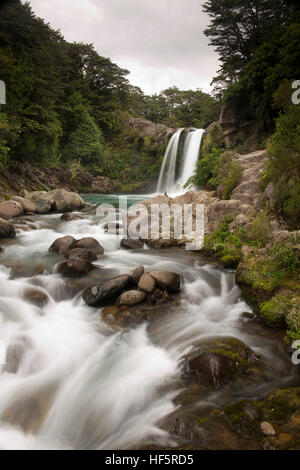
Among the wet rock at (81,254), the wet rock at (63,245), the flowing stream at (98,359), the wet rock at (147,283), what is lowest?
the flowing stream at (98,359)

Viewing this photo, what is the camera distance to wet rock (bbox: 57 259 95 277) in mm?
7426

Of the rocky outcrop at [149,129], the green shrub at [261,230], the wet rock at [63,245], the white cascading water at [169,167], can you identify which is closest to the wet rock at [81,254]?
the wet rock at [63,245]

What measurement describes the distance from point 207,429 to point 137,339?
7.36ft

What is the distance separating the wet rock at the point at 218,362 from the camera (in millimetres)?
4184

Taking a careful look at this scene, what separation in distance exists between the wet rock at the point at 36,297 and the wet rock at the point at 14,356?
1.35m

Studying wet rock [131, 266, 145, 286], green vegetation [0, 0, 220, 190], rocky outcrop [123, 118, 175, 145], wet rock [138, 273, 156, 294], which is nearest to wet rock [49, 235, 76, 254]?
wet rock [131, 266, 145, 286]

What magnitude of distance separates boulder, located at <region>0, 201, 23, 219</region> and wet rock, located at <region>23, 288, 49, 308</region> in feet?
23.8

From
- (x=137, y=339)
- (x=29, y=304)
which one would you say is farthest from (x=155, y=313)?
(x=29, y=304)

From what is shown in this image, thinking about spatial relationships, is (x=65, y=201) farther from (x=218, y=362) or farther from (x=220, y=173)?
(x=218, y=362)

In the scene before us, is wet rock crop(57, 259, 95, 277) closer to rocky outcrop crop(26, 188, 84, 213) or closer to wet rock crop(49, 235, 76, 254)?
wet rock crop(49, 235, 76, 254)

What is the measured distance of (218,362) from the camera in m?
4.24

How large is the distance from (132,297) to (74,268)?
206 cm

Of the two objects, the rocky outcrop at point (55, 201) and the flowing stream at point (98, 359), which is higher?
the rocky outcrop at point (55, 201)

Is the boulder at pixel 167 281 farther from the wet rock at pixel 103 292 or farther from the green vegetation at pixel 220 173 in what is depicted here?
the green vegetation at pixel 220 173
